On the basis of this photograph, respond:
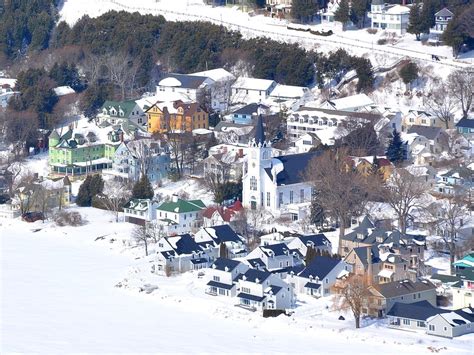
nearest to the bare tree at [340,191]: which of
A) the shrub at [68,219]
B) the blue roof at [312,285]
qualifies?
the blue roof at [312,285]

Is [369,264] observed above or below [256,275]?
above

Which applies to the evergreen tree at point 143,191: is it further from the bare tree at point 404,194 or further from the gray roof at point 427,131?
the gray roof at point 427,131

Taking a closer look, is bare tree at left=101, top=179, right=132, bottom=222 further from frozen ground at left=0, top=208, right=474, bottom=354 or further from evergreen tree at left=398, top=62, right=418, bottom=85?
evergreen tree at left=398, top=62, right=418, bottom=85

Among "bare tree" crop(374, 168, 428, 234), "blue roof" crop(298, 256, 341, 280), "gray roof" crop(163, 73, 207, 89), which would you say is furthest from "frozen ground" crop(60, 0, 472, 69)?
"blue roof" crop(298, 256, 341, 280)

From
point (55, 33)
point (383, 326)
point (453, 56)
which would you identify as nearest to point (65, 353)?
point (383, 326)

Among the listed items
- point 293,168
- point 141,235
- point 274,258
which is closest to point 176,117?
point 293,168

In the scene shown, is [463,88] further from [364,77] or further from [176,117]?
[176,117]

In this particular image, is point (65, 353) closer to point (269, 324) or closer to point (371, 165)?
point (269, 324)

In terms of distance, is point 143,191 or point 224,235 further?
point 143,191
